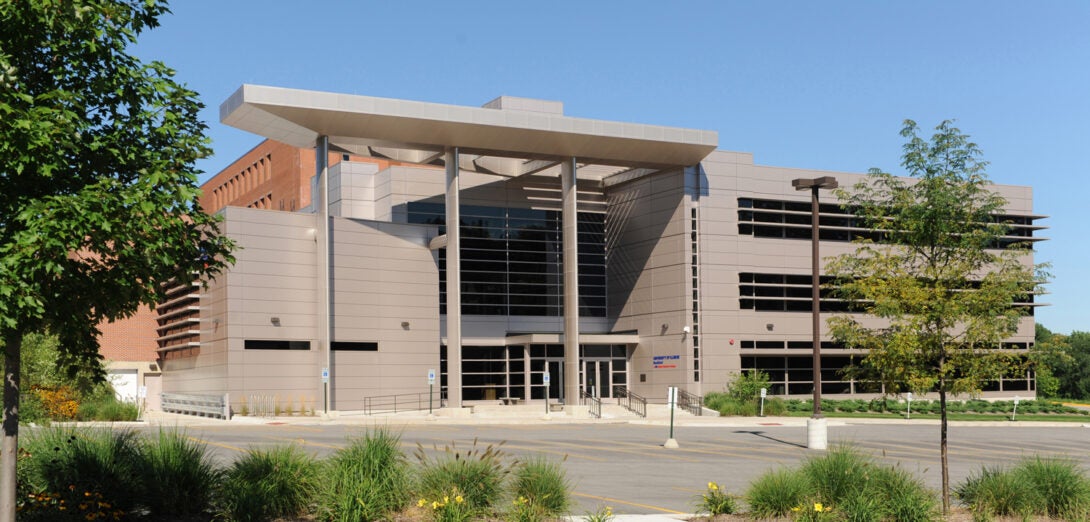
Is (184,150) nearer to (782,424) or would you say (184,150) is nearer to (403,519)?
(403,519)

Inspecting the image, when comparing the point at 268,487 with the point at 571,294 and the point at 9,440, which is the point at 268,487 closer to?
the point at 9,440

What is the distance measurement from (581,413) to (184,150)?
42.6m

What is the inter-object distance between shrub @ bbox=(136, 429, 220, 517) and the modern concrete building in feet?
109

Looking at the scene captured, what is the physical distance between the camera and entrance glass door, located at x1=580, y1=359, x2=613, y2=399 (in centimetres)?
5719

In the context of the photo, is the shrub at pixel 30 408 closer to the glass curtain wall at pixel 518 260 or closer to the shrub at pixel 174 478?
the shrub at pixel 174 478

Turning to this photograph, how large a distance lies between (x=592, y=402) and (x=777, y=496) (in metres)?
43.4

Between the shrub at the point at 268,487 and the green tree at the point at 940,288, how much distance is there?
28.7 ft

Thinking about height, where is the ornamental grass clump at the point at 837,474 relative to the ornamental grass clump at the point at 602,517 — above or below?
above

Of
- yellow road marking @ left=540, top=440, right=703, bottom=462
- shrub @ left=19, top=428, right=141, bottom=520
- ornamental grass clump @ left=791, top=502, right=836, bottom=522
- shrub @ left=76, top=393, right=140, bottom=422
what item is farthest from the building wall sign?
shrub @ left=19, top=428, right=141, bottom=520

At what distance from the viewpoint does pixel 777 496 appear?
13125 millimetres

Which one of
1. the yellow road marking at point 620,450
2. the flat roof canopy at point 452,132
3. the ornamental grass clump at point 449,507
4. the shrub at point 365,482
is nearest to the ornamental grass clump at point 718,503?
the ornamental grass clump at point 449,507

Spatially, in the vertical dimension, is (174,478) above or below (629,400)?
above

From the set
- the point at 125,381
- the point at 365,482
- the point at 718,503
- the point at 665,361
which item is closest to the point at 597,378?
the point at 665,361

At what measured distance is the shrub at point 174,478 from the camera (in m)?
12.3
